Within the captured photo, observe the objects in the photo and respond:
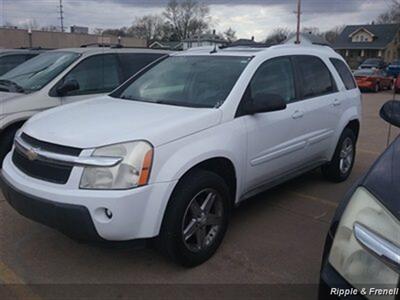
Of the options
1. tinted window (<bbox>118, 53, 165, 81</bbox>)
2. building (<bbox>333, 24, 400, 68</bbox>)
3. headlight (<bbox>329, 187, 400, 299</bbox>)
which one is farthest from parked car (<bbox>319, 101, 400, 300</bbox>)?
building (<bbox>333, 24, 400, 68</bbox>)

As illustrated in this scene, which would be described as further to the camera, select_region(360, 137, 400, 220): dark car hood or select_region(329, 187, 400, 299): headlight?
select_region(360, 137, 400, 220): dark car hood

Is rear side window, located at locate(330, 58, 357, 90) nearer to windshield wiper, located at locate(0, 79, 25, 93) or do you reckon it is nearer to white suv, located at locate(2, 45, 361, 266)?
white suv, located at locate(2, 45, 361, 266)

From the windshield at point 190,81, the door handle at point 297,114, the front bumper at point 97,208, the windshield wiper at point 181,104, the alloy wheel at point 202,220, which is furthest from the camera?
the door handle at point 297,114

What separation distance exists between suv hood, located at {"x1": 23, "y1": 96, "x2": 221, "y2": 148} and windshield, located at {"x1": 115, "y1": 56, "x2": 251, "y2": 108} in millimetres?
233

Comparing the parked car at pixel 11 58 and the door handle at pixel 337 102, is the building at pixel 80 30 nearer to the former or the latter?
the parked car at pixel 11 58

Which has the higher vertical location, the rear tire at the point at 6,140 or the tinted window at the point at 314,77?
the tinted window at the point at 314,77

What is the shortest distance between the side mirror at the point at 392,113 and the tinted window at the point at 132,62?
4543 millimetres

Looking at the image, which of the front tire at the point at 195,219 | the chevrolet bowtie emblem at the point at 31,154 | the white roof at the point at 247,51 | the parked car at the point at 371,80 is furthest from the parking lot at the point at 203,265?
the parked car at the point at 371,80

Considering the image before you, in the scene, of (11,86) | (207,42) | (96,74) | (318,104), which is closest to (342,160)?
(318,104)

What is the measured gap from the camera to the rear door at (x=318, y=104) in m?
4.68

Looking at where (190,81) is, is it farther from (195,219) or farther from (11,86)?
(11,86)

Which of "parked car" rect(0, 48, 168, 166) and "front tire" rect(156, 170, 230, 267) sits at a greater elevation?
"parked car" rect(0, 48, 168, 166)

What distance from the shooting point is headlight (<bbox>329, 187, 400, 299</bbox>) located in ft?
5.81

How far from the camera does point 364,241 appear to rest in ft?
6.06
